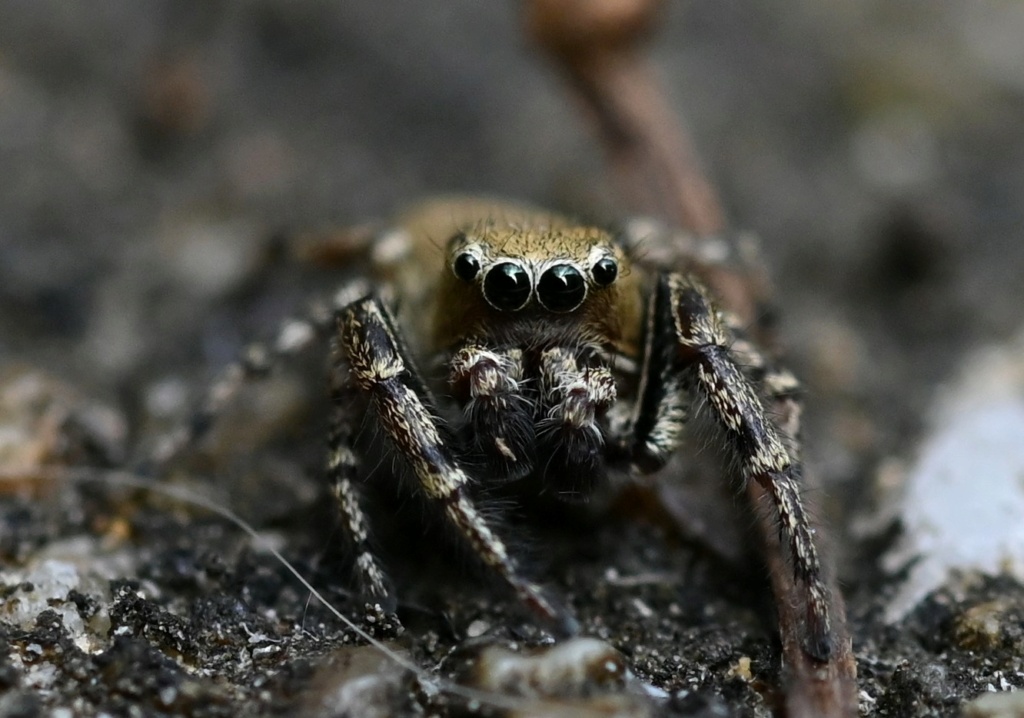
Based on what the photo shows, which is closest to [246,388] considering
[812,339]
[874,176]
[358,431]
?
[358,431]

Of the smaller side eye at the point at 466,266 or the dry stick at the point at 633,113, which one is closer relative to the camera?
the smaller side eye at the point at 466,266

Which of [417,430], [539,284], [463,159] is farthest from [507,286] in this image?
[463,159]

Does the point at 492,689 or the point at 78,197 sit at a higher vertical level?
the point at 78,197

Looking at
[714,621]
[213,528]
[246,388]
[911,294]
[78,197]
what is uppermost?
[78,197]

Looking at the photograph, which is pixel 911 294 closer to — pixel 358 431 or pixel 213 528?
pixel 358 431

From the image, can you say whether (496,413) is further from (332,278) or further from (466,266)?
(332,278)

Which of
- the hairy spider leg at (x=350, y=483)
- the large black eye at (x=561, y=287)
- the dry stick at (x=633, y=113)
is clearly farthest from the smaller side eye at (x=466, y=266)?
the dry stick at (x=633, y=113)

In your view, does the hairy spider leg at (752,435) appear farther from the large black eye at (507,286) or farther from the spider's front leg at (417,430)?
the spider's front leg at (417,430)

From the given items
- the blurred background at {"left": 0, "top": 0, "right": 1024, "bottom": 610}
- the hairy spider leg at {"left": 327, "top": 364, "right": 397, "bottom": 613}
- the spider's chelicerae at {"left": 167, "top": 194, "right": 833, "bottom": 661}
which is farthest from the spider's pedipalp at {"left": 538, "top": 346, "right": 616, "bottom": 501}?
the blurred background at {"left": 0, "top": 0, "right": 1024, "bottom": 610}
